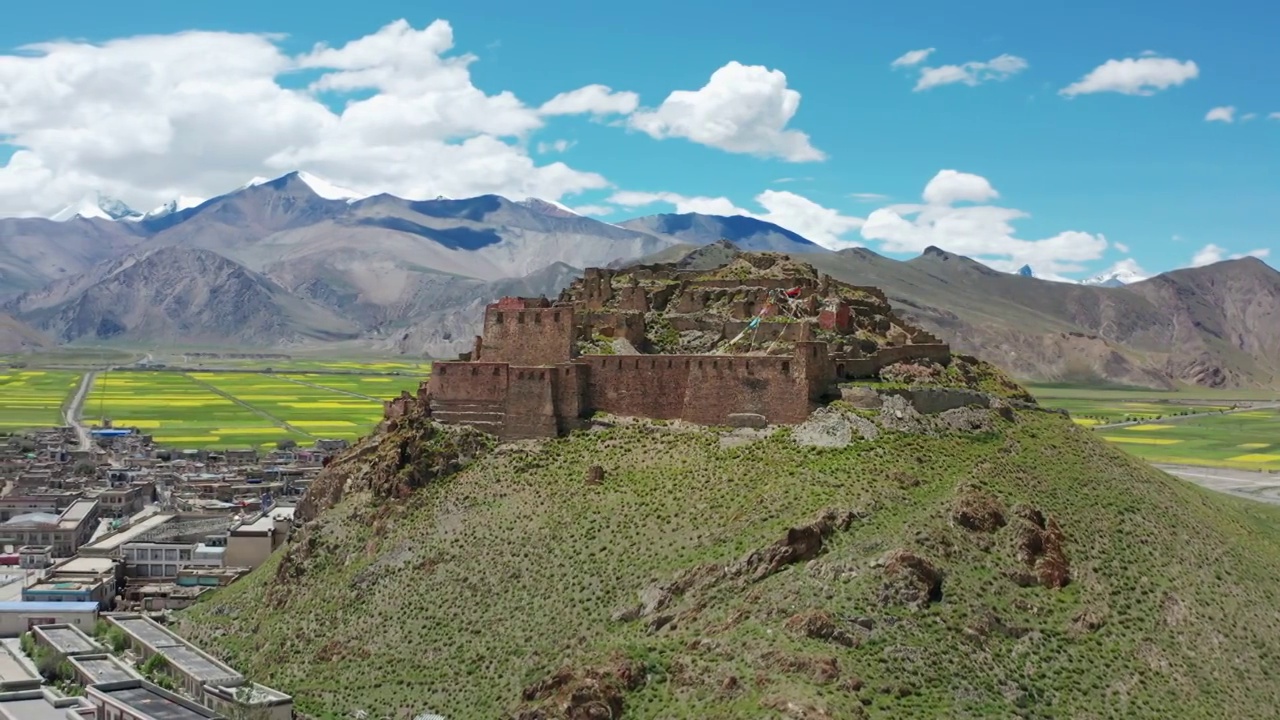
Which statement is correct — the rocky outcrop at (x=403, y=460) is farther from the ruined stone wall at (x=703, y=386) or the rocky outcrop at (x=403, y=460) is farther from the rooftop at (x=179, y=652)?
the rooftop at (x=179, y=652)

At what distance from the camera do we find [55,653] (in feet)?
211

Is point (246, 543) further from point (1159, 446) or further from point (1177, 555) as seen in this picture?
point (1159, 446)

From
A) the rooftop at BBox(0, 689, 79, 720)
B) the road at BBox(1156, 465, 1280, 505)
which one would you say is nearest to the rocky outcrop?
the rooftop at BBox(0, 689, 79, 720)

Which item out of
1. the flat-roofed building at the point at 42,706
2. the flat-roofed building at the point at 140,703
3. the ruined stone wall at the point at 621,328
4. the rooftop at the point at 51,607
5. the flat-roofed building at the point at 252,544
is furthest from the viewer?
the flat-roofed building at the point at 252,544

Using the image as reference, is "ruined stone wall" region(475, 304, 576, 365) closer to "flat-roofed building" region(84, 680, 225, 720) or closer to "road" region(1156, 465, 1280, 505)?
"flat-roofed building" region(84, 680, 225, 720)

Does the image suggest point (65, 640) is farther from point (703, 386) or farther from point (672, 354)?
point (703, 386)

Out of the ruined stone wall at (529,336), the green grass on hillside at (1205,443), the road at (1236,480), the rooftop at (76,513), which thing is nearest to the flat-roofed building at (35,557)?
the rooftop at (76,513)

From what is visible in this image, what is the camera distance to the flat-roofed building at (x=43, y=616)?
234 feet

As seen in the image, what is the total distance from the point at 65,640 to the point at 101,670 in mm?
6940

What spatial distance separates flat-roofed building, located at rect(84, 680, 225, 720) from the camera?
5353 cm

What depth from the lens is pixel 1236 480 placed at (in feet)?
411

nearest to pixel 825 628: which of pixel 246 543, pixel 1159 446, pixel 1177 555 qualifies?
pixel 1177 555

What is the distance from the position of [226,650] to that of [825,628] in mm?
31043

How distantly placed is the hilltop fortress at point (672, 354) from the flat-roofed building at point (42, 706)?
68.4 ft
